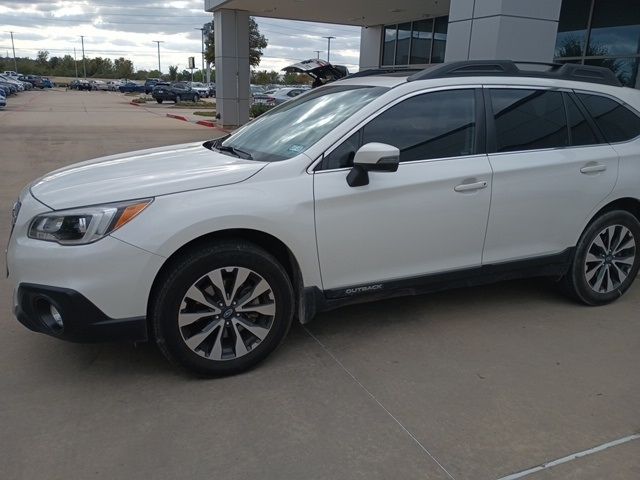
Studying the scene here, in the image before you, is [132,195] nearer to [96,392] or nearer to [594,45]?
[96,392]

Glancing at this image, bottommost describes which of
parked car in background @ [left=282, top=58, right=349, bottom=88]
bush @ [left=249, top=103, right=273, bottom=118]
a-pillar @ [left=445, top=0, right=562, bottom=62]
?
bush @ [left=249, top=103, right=273, bottom=118]

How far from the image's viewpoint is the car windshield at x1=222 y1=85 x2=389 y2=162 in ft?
12.1

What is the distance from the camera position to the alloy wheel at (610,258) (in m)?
4.51

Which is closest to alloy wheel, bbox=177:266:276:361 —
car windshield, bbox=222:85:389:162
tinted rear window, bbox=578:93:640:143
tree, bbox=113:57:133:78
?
car windshield, bbox=222:85:389:162

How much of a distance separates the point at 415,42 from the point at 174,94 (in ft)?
104

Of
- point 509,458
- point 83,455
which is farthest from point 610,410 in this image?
point 83,455

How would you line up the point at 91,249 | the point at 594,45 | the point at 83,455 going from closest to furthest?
the point at 83,455 < the point at 91,249 < the point at 594,45

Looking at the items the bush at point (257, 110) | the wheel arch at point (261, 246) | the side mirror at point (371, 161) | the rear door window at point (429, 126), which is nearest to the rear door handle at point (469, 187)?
the rear door window at point (429, 126)

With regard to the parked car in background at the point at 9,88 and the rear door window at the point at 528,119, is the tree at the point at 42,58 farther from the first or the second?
the rear door window at the point at 528,119

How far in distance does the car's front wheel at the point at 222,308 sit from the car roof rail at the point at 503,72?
1.75 m

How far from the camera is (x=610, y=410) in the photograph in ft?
10.3

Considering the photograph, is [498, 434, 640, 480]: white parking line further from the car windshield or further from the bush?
the bush

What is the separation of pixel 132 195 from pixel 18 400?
130 cm

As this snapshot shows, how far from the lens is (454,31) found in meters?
7.36
